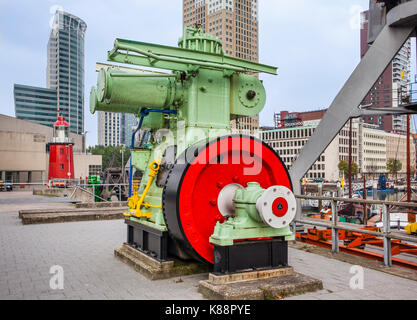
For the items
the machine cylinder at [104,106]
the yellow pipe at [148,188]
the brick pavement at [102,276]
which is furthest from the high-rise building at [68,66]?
the yellow pipe at [148,188]

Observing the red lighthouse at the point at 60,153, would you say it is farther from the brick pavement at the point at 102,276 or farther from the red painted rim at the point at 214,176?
the red painted rim at the point at 214,176

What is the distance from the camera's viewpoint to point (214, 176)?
19.0ft

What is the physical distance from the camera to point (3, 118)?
51250 mm

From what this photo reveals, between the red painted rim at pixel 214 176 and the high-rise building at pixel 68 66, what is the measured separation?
152249mm

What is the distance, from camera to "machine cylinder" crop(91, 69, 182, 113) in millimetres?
6379

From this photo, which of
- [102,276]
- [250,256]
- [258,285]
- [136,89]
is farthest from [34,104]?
[258,285]

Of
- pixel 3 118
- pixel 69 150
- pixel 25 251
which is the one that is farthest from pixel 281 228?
pixel 3 118

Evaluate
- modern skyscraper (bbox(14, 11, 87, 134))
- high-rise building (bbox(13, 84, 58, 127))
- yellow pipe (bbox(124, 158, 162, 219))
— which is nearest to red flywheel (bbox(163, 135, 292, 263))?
yellow pipe (bbox(124, 158, 162, 219))

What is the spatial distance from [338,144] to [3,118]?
73.5 metres

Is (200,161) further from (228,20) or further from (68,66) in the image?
(68,66)

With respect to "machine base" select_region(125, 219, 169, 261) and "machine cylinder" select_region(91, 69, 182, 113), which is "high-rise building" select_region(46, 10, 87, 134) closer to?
"machine base" select_region(125, 219, 169, 261)

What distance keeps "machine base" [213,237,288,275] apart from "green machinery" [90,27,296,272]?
1 cm
